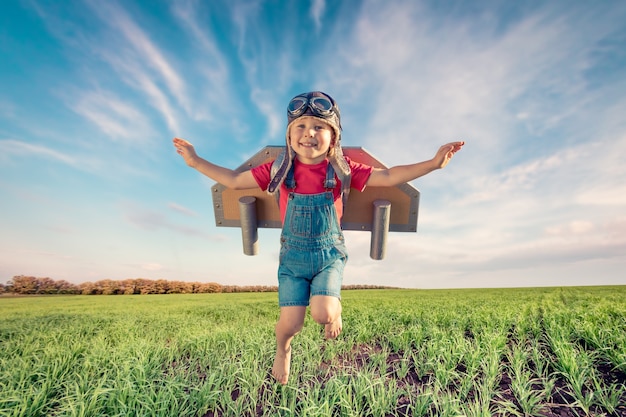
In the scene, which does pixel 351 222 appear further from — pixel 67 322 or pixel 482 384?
pixel 67 322

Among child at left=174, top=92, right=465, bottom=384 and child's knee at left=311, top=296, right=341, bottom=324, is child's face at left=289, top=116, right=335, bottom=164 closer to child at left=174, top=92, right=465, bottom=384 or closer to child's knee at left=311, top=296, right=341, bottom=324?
child at left=174, top=92, right=465, bottom=384

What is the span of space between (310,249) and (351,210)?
1129mm

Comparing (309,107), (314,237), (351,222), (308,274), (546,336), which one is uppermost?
(309,107)

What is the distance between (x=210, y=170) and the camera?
3.05m

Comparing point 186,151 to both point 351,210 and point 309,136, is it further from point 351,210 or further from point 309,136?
point 351,210

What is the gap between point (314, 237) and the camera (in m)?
2.75

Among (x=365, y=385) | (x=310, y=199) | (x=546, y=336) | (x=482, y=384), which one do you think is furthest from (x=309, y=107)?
(x=546, y=336)

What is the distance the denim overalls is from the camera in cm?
268

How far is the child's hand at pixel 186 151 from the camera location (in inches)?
119

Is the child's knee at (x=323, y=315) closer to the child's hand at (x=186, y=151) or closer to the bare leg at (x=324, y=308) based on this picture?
the bare leg at (x=324, y=308)

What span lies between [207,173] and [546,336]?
12.8 feet

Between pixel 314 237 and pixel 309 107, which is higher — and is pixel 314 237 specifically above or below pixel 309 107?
below

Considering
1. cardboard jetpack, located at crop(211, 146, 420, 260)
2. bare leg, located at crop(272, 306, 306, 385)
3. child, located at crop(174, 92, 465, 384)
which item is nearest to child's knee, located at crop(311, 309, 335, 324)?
child, located at crop(174, 92, 465, 384)

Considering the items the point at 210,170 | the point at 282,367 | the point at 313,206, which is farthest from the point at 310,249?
the point at 210,170
